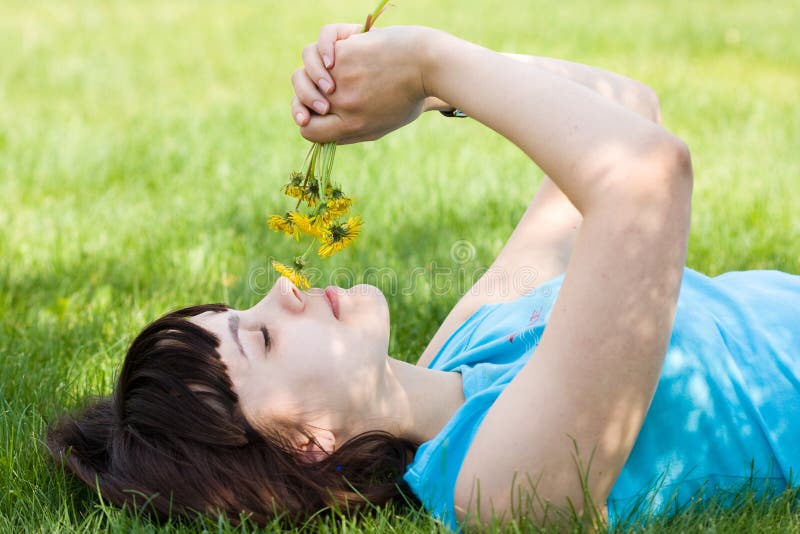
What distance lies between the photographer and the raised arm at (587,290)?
5.26 ft

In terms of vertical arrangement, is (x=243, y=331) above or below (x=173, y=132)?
above

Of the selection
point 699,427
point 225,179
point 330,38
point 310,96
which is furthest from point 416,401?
point 225,179

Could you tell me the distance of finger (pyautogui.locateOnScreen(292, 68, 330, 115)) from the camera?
6.43 feet

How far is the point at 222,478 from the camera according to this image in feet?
6.16

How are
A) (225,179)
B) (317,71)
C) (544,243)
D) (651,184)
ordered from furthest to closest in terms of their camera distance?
1. (225,179)
2. (544,243)
3. (317,71)
4. (651,184)

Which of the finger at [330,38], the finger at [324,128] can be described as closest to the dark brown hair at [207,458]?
the finger at [324,128]

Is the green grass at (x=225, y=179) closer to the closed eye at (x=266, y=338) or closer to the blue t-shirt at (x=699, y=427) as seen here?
the blue t-shirt at (x=699, y=427)

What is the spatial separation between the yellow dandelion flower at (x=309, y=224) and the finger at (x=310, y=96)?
217 millimetres

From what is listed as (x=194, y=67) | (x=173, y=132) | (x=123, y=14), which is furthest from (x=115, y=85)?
(x=123, y=14)

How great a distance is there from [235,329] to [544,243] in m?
0.86

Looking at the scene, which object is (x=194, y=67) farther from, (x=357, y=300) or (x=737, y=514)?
(x=737, y=514)

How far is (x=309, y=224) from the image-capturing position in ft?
6.45

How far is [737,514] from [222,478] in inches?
38.8

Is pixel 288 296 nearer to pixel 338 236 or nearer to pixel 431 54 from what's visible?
pixel 338 236
